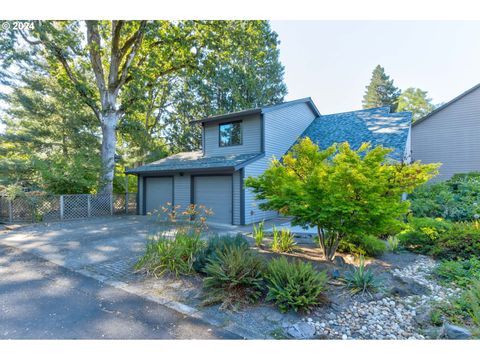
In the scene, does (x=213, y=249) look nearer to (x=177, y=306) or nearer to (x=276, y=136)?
(x=177, y=306)

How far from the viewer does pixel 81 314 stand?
124 inches

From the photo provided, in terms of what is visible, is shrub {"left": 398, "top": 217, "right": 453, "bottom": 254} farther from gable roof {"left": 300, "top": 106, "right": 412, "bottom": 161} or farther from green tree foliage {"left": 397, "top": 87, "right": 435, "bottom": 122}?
green tree foliage {"left": 397, "top": 87, "right": 435, "bottom": 122}

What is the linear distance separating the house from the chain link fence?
2133 mm

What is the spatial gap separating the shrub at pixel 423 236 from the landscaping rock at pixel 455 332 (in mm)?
3243

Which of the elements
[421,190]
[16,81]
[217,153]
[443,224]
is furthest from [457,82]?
[16,81]

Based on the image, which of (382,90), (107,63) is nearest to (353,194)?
(107,63)

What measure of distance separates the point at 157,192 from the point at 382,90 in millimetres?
35952

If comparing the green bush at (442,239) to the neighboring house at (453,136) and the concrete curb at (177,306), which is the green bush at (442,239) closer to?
the concrete curb at (177,306)

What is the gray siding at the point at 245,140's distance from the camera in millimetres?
11586

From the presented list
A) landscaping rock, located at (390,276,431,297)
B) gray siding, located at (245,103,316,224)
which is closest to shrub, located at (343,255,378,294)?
landscaping rock, located at (390,276,431,297)

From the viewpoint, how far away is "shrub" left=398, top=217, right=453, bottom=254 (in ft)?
18.4

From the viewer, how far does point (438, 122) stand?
14508 millimetres

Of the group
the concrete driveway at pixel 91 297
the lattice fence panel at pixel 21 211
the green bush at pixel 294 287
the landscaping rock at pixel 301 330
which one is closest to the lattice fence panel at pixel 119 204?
the lattice fence panel at pixel 21 211

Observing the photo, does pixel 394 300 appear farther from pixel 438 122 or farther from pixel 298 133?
pixel 438 122
